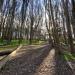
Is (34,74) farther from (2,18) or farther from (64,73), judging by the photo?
(2,18)

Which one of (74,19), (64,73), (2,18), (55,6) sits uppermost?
(55,6)

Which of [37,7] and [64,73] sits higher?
[37,7]

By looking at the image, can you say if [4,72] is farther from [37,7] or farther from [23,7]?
[37,7]

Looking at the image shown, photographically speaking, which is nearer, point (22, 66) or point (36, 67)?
point (36, 67)

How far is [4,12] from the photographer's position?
3066 centimetres

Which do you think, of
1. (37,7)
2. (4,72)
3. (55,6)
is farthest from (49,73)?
(37,7)

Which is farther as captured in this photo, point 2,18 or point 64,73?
point 2,18

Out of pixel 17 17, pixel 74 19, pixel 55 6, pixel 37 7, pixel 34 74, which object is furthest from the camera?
pixel 37 7

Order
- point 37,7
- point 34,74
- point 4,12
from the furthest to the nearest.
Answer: point 37,7 → point 4,12 → point 34,74

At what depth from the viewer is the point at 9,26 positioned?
3188cm

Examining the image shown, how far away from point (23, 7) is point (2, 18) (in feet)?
12.7

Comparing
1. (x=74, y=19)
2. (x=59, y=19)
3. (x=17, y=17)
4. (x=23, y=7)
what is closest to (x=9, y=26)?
(x=23, y=7)

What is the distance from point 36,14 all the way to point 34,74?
3841 cm

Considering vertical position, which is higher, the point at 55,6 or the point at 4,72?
the point at 55,6
